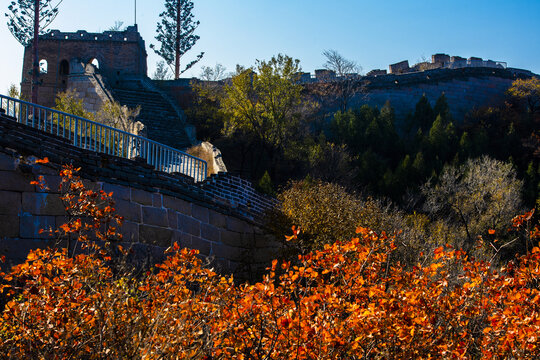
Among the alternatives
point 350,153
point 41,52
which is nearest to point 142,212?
point 350,153

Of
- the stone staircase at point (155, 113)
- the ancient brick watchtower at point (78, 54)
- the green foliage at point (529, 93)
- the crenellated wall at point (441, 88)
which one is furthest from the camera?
the green foliage at point (529, 93)

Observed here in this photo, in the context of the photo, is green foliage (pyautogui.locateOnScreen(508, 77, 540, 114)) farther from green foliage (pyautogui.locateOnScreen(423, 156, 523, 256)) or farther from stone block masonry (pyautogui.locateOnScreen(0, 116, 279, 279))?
stone block masonry (pyautogui.locateOnScreen(0, 116, 279, 279))

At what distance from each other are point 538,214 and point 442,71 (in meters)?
13.6

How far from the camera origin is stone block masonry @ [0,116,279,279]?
344 inches

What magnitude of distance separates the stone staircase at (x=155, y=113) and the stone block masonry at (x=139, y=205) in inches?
241

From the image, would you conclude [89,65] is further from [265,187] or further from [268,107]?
[265,187]

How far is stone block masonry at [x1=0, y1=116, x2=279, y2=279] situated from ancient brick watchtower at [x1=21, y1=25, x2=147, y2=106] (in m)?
18.2

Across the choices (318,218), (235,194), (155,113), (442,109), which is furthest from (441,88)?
(235,194)

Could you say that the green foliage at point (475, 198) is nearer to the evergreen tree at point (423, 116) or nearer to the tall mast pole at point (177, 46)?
the evergreen tree at point (423, 116)

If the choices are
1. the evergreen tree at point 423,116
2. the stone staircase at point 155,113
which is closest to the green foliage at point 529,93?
the evergreen tree at point 423,116

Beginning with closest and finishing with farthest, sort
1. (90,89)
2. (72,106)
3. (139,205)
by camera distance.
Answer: (139,205) < (72,106) < (90,89)

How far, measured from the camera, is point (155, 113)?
71.8 ft

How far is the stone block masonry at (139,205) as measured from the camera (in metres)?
8.73

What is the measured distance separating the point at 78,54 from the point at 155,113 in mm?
10911
